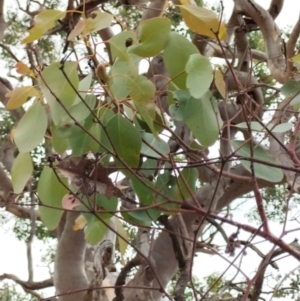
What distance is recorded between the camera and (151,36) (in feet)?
1.75

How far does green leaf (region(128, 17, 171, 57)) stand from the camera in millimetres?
529

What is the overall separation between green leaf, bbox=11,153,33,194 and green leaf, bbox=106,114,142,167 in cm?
13

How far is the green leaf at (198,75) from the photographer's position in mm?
493

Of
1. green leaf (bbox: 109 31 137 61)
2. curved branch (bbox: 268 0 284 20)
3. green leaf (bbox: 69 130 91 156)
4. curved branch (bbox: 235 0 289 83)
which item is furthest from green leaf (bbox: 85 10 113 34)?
curved branch (bbox: 268 0 284 20)

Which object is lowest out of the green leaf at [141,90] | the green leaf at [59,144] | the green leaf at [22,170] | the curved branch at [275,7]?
the green leaf at [141,90]

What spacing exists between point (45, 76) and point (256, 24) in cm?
103

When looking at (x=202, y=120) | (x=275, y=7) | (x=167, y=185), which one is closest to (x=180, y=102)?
(x=202, y=120)

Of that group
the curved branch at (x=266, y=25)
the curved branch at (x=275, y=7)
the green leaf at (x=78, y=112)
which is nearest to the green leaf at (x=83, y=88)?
the green leaf at (x=78, y=112)

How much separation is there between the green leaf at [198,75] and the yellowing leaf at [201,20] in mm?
26

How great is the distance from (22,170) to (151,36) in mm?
232

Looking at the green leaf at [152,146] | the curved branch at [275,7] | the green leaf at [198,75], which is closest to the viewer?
the green leaf at [198,75]

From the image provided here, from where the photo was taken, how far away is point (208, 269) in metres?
2.31

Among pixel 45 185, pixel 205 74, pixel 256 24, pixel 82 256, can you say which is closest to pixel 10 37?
pixel 82 256

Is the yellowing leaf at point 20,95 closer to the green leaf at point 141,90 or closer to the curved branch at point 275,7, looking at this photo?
the green leaf at point 141,90
